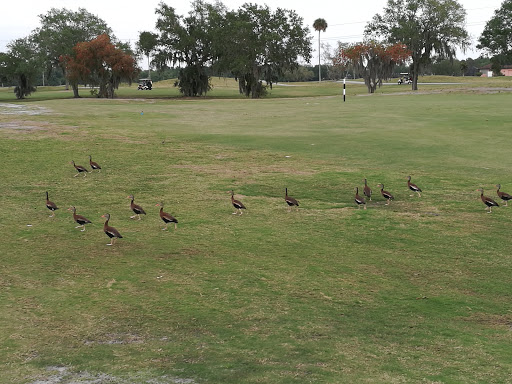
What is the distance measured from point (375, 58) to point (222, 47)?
66.8 feet

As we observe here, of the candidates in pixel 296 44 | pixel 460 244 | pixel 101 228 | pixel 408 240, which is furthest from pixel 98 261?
pixel 296 44

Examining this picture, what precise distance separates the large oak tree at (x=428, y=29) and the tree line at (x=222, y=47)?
139 millimetres

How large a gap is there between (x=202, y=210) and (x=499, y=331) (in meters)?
8.91

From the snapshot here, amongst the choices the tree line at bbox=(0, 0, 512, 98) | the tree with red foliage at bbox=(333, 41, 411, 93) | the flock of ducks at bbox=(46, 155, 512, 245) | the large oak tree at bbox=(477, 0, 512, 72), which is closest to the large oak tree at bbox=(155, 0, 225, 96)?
the tree line at bbox=(0, 0, 512, 98)

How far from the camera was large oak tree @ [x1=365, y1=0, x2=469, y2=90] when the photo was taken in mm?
83750

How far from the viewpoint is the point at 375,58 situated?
80000mm

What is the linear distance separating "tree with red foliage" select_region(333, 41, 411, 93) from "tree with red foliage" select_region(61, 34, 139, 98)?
29926 mm

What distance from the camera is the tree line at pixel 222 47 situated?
258ft

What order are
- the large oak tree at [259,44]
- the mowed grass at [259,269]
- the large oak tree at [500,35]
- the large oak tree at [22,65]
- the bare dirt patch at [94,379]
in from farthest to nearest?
the large oak tree at [500,35] → the large oak tree at [22,65] → the large oak tree at [259,44] → the mowed grass at [259,269] → the bare dirt patch at [94,379]

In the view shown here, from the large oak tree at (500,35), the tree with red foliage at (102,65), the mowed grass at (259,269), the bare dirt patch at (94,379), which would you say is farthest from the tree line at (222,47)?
the bare dirt patch at (94,379)

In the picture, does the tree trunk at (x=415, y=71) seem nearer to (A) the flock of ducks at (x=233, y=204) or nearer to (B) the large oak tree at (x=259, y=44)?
(B) the large oak tree at (x=259, y=44)

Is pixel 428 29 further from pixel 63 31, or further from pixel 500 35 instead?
pixel 63 31

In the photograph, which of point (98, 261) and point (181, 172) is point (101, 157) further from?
point (98, 261)

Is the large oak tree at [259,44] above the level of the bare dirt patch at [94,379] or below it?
above
